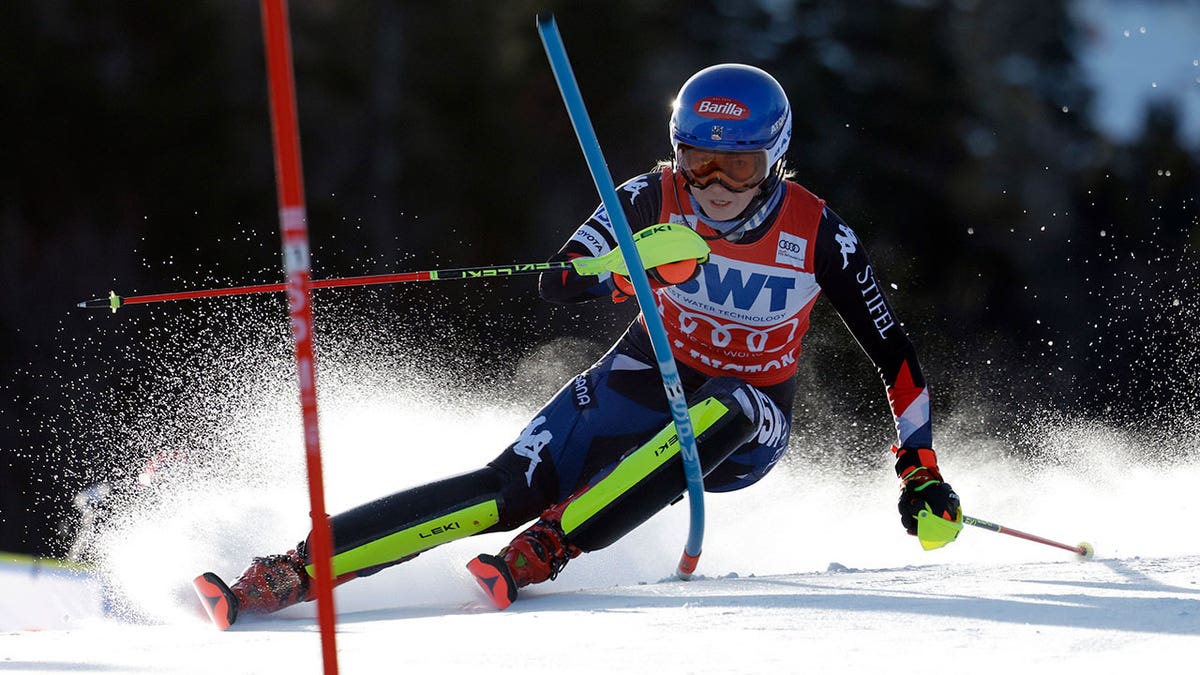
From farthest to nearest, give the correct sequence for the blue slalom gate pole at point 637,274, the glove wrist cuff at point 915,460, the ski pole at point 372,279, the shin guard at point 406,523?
the glove wrist cuff at point 915,460
the shin guard at point 406,523
the ski pole at point 372,279
the blue slalom gate pole at point 637,274

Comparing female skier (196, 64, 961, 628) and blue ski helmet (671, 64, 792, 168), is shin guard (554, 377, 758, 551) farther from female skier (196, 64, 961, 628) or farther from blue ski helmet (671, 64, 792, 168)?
blue ski helmet (671, 64, 792, 168)

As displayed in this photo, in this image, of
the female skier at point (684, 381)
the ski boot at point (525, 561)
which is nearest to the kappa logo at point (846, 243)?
the female skier at point (684, 381)

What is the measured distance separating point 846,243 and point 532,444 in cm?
100

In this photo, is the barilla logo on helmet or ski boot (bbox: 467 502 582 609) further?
the barilla logo on helmet

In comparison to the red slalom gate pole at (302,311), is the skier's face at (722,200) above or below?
above

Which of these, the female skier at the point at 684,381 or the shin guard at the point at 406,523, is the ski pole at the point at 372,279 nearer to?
the female skier at the point at 684,381

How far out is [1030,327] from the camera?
12602mm

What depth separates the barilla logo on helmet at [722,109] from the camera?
10.8 ft

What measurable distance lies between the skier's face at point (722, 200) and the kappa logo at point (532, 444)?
2.37 ft

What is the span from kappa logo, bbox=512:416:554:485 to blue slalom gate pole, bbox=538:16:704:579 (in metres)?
0.44

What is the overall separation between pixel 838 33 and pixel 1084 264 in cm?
343

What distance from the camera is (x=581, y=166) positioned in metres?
13.2

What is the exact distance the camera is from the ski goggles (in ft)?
10.9

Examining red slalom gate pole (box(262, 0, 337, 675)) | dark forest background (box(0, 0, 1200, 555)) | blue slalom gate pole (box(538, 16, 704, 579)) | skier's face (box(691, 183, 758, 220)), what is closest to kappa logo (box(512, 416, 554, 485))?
blue slalom gate pole (box(538, 16, 704, 579))
